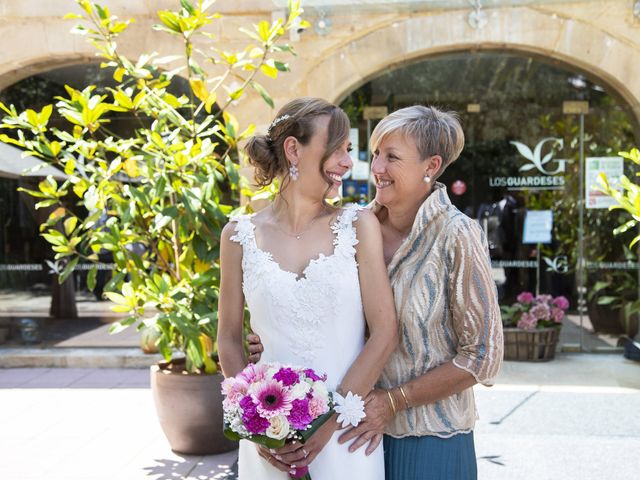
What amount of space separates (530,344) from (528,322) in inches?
9.0

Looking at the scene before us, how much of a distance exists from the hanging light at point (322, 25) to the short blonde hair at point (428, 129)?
4.89 meters

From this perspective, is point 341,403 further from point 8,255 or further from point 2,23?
point 8,255

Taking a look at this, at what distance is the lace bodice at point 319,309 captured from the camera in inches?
79.9

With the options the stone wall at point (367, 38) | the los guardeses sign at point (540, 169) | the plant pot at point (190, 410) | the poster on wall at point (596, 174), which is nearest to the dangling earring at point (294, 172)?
the plant pot at point (190, 410)

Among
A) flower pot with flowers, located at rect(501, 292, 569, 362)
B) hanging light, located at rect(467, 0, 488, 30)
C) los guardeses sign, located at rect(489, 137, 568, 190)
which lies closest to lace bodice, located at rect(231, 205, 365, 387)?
hanging light, located at rect(467, 0, 488, 30)

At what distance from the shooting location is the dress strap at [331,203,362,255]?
2.05m

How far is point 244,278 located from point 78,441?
138 inches

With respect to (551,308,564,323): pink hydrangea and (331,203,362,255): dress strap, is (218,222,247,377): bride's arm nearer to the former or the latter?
(331,203,362,255): dress strap

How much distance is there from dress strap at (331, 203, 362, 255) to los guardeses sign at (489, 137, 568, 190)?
5.84 metres

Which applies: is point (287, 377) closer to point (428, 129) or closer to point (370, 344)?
point (370, 344)

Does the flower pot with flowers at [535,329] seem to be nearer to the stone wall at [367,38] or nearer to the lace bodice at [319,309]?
the stone wall at [367,38]

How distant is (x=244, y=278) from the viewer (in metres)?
2.15

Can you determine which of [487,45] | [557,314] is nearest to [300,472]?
[487,45]

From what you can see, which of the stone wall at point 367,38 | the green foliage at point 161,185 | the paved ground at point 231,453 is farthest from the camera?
the stone wall at point 367,38
